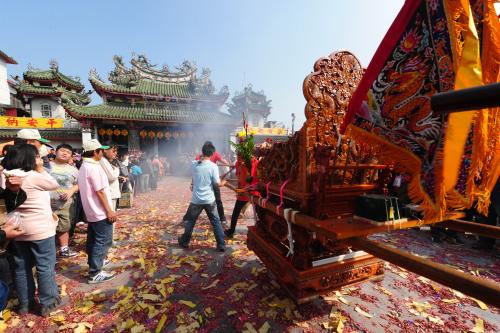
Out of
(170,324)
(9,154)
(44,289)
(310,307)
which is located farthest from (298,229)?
(9,154)

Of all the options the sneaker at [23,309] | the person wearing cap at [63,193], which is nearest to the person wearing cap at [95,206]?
the sneaker at [23,309]

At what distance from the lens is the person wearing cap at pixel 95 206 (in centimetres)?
377

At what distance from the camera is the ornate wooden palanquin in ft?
8.39

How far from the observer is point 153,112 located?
2319 centimetres

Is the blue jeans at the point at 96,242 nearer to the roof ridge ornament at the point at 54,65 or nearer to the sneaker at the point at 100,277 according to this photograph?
the sneaker at the point at 100,277

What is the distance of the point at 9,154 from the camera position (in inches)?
115

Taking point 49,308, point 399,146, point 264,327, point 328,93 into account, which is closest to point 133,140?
point 49,308

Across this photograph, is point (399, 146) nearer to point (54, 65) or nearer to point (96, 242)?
point (96, 242)

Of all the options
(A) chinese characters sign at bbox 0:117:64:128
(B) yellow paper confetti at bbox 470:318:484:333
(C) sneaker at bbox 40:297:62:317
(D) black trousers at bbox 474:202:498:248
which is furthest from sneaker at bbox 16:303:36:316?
(A) chinese characters sign at bbox 0:117:64:128

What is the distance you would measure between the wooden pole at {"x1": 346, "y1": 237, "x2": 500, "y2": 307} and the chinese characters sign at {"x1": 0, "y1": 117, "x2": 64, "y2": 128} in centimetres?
3223

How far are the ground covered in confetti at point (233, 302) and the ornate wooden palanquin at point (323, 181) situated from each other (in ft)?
1.63

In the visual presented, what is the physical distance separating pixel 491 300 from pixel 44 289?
4535mm

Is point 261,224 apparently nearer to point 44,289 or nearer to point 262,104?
point 44,289

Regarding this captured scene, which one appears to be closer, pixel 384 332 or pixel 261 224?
pixel 384 332
